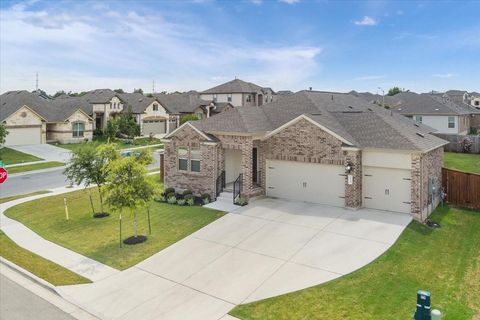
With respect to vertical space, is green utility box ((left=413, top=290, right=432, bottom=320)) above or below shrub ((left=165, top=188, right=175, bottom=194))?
below

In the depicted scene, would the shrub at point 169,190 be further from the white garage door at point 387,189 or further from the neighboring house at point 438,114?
the neighboring house at point 438,114

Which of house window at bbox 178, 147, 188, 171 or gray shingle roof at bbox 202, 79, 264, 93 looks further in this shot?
gray shingle roof at bbox 202, 79, 264, 93

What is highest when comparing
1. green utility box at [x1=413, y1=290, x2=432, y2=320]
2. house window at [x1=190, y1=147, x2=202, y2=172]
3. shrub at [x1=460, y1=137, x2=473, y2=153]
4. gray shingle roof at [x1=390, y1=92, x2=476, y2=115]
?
gray shingle roof at [x1=390, y1=92, x2=476, y2=115]

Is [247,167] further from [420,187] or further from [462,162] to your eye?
[462,162]

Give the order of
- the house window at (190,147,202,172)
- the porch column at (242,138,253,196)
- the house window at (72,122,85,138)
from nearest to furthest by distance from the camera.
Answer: the porch column at (242,138,253,196)
the house window at (190,147,202,172)
the house window at (72,122,85,138)

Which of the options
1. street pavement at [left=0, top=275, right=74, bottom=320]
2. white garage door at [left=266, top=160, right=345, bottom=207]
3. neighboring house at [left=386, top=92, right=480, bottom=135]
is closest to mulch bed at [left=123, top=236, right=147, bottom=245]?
street pavement at [left=0, top=275, right=74, bottom=320]

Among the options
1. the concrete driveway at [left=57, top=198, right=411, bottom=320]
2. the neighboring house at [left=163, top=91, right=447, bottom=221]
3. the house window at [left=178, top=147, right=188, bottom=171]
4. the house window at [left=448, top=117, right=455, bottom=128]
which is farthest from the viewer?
the house window at [left=448, top=117, right=455, bottom=128]

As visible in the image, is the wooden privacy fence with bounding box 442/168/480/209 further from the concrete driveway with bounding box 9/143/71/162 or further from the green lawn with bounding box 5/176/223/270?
the concrete driveway with bounding box 9/143/71/162

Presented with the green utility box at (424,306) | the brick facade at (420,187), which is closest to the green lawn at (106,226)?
the brick facade at (420,187)
